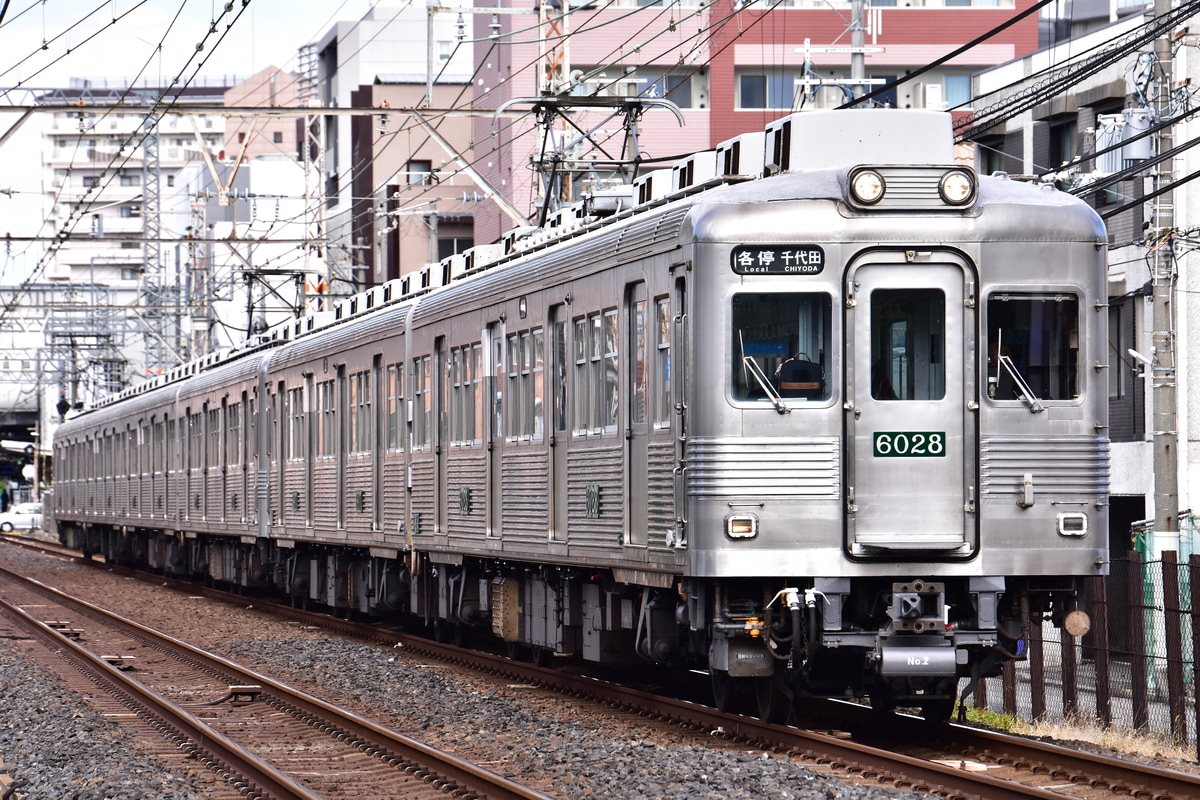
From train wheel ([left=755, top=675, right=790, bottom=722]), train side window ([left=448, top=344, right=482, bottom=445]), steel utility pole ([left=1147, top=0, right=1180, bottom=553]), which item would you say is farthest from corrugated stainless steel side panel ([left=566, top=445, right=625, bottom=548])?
steel utility pole ([left=1147, top=0, right=1180, bottom=553])

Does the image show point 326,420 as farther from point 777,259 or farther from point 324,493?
point 777,259

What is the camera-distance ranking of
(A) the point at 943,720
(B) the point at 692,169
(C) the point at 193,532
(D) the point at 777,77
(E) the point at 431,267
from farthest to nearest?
(D) the point at 777,77, (C) the point at 193,532, (E) the point at 431,267, (B) the point at 692,169, (A) the point at 943,720

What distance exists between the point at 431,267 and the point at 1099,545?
28.8 feet

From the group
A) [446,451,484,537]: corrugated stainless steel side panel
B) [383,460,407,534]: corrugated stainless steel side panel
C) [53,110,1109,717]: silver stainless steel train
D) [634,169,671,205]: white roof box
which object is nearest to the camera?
[53,110,1109,717]: silver stainless steel train

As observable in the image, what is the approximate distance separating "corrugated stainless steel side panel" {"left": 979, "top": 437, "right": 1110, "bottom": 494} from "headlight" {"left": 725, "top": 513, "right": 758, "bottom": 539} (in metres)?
1.29

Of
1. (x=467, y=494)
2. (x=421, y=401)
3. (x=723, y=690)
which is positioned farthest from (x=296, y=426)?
(x=723, y=690)

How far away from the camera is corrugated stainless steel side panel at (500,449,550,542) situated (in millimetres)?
13508

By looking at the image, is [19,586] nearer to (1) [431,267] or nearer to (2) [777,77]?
(1) [431,267]

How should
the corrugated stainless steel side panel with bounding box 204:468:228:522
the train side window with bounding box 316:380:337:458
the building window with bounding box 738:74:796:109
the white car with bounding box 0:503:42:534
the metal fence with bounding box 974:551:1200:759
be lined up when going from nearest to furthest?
the metal fence with bounding box 974:551:1200:759 → the train side window with bounding box 316:380:337:458 → the corrugated stainless steel side panel with bounding box 204:468:228:522 → the building window with bounding box 738:74:796:109 → the white car with bounding box 0:503:42:534

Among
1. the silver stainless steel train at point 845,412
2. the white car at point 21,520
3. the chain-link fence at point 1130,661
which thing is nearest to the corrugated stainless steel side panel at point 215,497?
the chain-link fence at point 1130,661

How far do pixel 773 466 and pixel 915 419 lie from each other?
831 millimetres

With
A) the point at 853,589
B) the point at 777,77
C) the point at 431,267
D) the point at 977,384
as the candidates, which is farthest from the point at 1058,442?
the point at 777,77

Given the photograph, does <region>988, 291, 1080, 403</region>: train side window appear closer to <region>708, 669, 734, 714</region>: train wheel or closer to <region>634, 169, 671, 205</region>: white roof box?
<region>708, 669, 734, 714</region>: train wheel

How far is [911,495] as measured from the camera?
10273 millimetres
